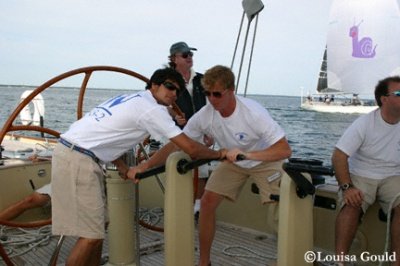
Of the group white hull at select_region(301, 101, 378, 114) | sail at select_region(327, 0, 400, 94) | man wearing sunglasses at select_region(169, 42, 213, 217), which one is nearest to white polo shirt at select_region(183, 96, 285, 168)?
man wearing sunglasses at select_region(169, 42, 213, 217)

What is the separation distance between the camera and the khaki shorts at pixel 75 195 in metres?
2.44

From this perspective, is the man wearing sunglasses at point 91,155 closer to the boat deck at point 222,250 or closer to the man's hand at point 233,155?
the man's hand at point 233,155

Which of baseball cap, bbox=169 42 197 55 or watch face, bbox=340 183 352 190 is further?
baseball cap, bbox=169 42 197 55

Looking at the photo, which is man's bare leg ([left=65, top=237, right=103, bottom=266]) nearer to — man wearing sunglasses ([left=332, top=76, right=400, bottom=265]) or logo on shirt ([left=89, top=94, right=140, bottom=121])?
logo on shirt ([left=89, top=94, right=140, bottom=121])

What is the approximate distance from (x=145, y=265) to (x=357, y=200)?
1.46m

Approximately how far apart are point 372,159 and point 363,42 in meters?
28.5

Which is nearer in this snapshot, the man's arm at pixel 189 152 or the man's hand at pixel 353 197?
the man's arm at pixel 189 152

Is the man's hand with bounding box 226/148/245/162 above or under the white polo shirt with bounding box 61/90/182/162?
under

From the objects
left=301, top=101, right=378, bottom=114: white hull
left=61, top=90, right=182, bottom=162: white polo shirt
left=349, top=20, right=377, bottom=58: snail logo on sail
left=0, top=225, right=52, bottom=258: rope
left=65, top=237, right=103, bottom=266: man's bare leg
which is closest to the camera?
left=61, top=90, right=182, bottom=162: white polo shirt

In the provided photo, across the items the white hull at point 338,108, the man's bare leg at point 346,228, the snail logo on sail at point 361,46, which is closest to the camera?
the man's bare leg at point 346,228

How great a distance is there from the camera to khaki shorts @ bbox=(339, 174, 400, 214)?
293 cm

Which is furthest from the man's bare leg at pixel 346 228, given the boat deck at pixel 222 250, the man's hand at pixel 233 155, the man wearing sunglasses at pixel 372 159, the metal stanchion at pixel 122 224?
the metal stanchion at pixel 122 224

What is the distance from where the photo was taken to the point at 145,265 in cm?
329

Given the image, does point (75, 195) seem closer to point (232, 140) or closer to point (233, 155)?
point (233, 155)
